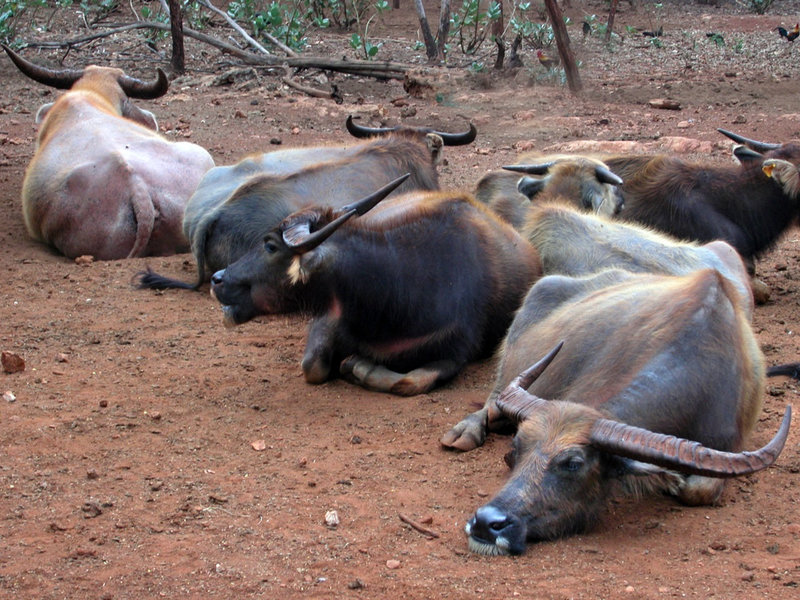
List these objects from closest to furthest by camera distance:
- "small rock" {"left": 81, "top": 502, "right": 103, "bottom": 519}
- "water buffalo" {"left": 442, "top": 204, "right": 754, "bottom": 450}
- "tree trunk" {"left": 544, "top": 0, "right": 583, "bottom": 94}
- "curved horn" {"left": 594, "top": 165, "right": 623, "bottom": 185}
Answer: "small rock" {"left": 81, "top": 502, "right": 103, "bottom": 519}
"water buffalo" {"left": 442, "top": 204, "right": 754, "bottom": 450}
"curved horn" {"left": 594, "top": 165, "right": 623, "bottom": 185}
"tree trunk" {"left": 544, "top": 0, "right": 583, "bottom": 94}

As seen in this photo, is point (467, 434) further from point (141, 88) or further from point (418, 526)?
point (141, 88)

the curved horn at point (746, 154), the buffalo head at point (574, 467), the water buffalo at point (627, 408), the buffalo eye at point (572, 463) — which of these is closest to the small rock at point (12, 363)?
the water buffalo at point (627, 408)

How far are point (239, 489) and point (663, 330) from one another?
203cm

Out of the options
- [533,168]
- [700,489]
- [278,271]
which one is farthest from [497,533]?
[533,168]

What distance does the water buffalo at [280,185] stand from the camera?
24.3 ft

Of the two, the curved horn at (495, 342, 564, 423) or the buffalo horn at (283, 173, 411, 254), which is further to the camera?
the buffalo horn at (283, 173, 411, 254)

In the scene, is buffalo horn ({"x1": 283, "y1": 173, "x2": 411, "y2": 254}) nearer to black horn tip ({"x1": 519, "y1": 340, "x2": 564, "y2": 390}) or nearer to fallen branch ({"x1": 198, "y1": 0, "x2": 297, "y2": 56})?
black horn tip ({"x1": 519, "y1": 340, "x2": 564, "y2": 390})

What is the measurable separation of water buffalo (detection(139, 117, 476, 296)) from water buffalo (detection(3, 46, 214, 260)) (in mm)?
648

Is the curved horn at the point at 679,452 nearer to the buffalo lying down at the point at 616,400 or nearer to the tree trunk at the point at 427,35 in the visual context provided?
the buffalo lying down at the point at 616,400

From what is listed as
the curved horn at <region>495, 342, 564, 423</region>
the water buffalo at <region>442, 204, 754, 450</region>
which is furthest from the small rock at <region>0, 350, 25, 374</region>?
the water buffalo at <region>442, 204, 754, 450</region>

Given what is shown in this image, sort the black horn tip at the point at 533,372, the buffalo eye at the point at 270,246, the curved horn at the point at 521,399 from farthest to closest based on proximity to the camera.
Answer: the buffalo eye at the point at 270,246
the black horn tip at the point at 533,372
the curved horn at the point at 521,399

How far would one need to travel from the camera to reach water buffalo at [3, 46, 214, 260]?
8.59 m

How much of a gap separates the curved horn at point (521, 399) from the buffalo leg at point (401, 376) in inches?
56.8

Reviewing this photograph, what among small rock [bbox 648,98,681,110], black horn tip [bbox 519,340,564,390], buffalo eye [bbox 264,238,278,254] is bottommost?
small rock [bbox 648,98,681,110]
